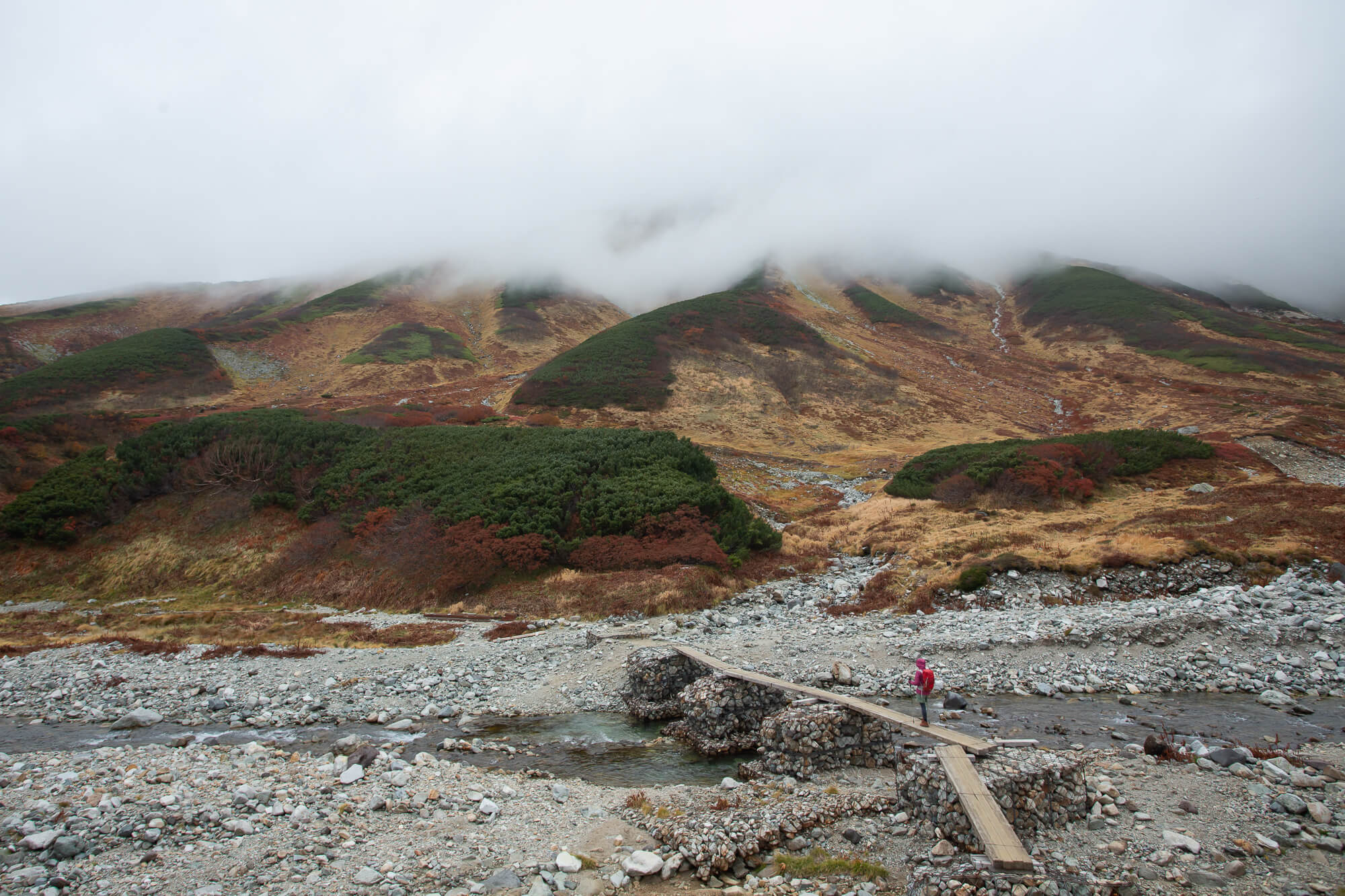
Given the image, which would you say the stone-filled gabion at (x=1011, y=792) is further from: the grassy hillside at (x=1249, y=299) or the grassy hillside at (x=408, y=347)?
the grassy hillside at (x=1249, y=299)

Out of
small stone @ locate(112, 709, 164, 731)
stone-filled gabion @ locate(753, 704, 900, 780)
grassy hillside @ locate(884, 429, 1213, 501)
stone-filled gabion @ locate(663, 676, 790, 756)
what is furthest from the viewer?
grassy hillside @ locate(884, 429, 1213, 501)

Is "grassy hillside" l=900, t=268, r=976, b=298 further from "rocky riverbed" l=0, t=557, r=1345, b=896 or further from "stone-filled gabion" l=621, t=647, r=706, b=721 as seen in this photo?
"stone-filled gabion" l=621, t=647, r=706, b=721

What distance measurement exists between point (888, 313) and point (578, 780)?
429 ft

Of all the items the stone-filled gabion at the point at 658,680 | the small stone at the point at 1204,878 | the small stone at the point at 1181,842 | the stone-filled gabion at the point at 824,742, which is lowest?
the stone-filled gabion at the point at 658,680

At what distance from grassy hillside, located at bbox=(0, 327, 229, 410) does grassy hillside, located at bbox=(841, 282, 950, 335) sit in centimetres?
11593

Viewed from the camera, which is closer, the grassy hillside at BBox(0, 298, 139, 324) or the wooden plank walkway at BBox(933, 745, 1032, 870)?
the wooden plank walkway at BBox(933, 745, 1032, 870)

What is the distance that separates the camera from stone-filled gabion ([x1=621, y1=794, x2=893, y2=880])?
8531mm

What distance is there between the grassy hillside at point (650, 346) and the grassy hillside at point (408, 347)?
103ft

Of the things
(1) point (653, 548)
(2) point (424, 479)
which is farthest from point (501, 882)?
(2) point (424, 479)

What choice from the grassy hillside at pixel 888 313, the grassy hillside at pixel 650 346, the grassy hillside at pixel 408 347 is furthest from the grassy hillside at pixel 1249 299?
the grassy hillside at pixel 408 347

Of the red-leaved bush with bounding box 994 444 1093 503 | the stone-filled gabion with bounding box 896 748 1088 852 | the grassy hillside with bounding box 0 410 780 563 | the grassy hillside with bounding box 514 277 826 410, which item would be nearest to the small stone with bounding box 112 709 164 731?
the grassy hillside with bounding box 0 410 780 563

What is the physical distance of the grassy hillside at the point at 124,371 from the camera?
71250mm

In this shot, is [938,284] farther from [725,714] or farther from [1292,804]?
[1292,804]

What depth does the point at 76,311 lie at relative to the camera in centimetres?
11994
